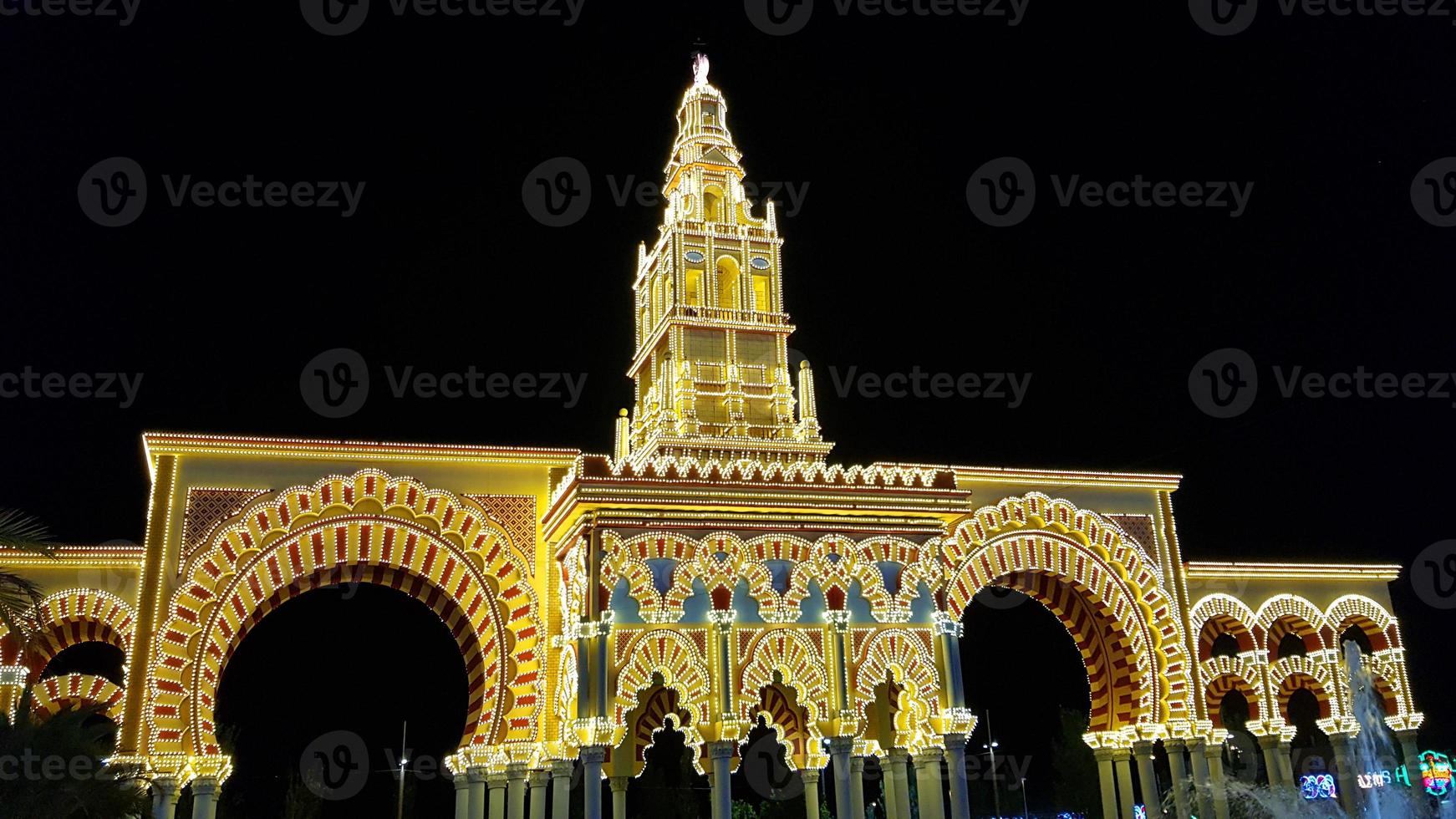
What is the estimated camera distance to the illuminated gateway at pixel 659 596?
18.1 m

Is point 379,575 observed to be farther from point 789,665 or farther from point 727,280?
point 727,280

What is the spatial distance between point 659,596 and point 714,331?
30.2ft

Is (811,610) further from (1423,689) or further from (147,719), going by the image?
(1423,689)

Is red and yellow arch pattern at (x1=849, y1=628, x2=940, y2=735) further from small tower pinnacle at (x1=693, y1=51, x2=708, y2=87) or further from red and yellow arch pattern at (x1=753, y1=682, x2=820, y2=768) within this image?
small tower pinnacle at (x1=693, y1=51, x2=708, y2=87)

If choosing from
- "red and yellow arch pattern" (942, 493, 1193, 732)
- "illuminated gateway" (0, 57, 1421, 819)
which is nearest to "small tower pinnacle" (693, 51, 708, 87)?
"illuminated gateway" (0, 57, 1421, 819)

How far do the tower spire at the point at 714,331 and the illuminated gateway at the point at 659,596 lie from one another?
1.17 metres

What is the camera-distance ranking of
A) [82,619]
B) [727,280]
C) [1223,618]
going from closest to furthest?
[82,619]
[1223,618]
[727,280]

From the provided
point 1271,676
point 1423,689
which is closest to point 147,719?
point 1271,676

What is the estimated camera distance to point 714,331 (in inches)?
1027

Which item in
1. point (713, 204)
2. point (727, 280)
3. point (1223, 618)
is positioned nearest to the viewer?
point (1223, 618)

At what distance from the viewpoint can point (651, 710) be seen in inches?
986

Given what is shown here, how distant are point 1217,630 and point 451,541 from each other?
16.3 metres

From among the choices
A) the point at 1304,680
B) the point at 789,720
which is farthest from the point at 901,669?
the point at 1304,680

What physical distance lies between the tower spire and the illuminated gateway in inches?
46.3
